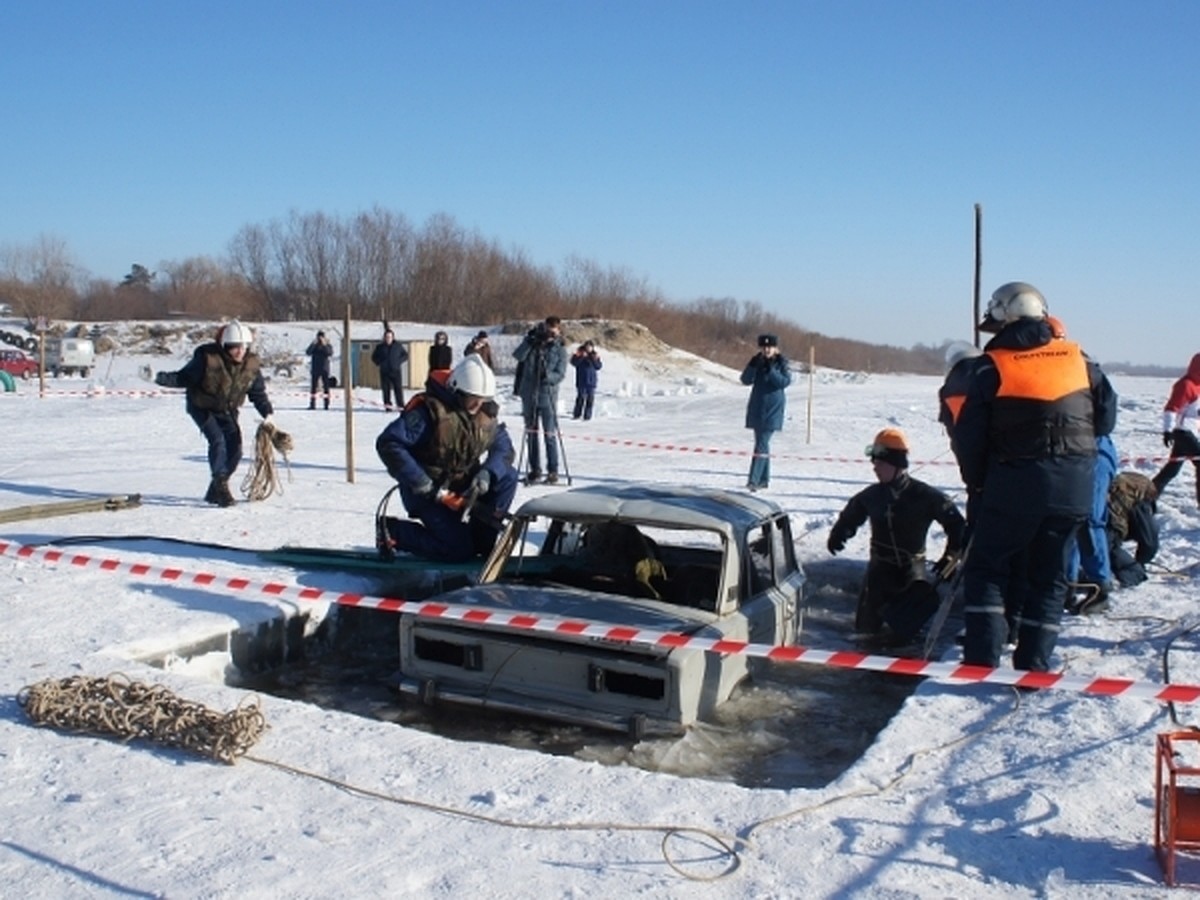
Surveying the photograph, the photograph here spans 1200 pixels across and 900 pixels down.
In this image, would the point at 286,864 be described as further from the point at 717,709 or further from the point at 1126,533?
the point at 1126,533

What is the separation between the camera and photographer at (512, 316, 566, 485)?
1381 cm

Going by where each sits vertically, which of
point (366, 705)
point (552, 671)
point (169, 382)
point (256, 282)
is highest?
point (256, 282)

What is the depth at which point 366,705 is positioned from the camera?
6453 mm

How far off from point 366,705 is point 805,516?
6306 mm

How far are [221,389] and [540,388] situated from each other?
4.05 m

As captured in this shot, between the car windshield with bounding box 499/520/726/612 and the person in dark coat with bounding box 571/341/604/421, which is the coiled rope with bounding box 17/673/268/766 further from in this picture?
the person in dark coat with bounding box 571/341/604/421

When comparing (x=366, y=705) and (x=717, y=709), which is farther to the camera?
(x=366, y=705)

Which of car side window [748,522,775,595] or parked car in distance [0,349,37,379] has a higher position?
parked car in distance [0,349,37,379]

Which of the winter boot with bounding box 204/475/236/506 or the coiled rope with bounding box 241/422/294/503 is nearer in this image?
the winter boot with bounding box 204/475/236/506

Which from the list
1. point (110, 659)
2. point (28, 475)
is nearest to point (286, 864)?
point (110, 659)

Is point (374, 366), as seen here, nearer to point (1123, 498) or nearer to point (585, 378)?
point (585, 378)

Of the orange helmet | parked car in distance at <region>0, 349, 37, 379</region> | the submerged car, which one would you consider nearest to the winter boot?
the submerged car

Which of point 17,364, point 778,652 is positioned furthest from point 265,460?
point 17,364

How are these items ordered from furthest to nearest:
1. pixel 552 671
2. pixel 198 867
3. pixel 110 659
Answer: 1. pixel 110 659
2. pixel 552 671
3. pixel 198 867
